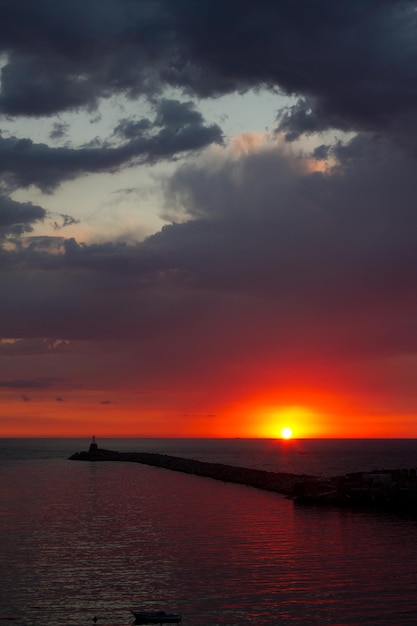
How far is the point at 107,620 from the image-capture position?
25328 mm

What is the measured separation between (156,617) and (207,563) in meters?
10.5

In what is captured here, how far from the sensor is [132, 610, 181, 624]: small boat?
79.3 ft

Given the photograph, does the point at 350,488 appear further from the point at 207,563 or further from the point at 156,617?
the point at 156,617

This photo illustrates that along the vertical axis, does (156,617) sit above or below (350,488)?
below

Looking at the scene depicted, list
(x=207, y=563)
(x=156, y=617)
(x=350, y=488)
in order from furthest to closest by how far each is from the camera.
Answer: (x=350, y=488) < (x=207, y=563) < (x=156, y=617)

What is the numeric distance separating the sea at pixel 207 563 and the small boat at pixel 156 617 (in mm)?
399

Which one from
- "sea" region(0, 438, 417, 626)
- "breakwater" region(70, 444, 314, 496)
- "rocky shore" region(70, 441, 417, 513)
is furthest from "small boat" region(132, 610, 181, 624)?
"breakwater" region(70, 444, 314, 496)

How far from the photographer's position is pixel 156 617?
2422cm

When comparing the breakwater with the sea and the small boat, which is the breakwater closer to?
the sea

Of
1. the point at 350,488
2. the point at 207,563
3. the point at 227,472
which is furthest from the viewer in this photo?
the point at 227,472

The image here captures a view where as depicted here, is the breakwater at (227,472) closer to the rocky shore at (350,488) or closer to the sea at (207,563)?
the rocky shore at (350,488)

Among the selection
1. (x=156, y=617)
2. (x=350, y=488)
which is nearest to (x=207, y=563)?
(x=156, y=617)

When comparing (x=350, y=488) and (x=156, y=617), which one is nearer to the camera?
(x=156, y=617)

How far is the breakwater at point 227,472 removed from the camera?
77812 mm
